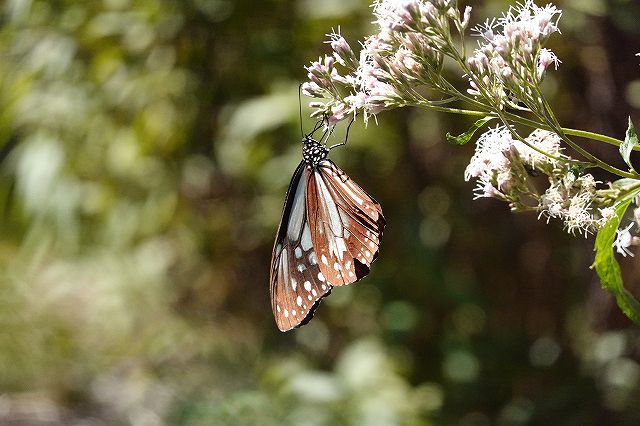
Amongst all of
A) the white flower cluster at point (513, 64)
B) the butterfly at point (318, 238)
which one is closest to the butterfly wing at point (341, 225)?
the butterfly at point (318, 238)

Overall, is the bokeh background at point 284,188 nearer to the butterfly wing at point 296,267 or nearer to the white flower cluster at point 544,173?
the butterfly wing at point 296,267

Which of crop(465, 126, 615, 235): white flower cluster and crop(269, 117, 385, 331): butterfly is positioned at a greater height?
crop(269, 117, 385, 331): butterfly

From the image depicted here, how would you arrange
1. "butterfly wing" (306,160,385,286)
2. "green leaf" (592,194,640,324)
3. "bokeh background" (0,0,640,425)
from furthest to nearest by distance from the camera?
1. "bokeh background" (0,0,640,425)
2. "butterfly wing" (306,160,385,286)
3. "green leaf" (592,194,640,324)

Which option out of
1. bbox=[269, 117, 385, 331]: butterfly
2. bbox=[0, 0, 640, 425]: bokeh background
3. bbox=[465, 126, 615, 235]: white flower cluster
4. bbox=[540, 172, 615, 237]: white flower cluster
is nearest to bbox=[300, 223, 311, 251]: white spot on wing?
bbox=[269, 117, 385, 331]: butterfly

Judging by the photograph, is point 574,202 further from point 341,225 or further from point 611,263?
point 341,225

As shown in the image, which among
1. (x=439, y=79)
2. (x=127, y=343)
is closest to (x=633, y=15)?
(x=439, y=79)

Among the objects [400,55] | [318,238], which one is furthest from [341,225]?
[400,55]

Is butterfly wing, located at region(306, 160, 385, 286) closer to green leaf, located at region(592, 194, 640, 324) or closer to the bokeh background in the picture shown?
green leaf, located at region(592, 194, 640, 324)

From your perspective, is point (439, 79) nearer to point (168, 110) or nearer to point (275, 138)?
point (275, 138)
